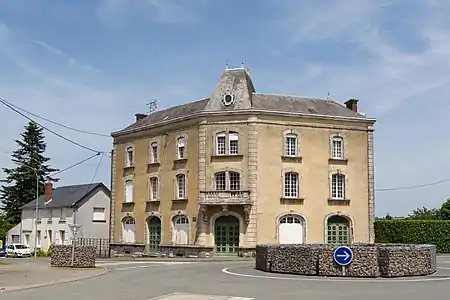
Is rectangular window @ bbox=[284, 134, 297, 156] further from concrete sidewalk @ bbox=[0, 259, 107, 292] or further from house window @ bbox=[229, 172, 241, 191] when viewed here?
concrete sidewalk @ bbox=[0, 259, 107, 292]

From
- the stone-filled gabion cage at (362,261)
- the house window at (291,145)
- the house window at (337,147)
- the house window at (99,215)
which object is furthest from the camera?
the house window at (99,215)

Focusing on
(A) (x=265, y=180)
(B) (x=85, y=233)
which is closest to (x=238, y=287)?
(A) (x=265, y=180)

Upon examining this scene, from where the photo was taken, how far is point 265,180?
43688mm

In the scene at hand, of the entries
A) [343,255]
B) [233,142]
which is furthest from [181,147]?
[343,255]

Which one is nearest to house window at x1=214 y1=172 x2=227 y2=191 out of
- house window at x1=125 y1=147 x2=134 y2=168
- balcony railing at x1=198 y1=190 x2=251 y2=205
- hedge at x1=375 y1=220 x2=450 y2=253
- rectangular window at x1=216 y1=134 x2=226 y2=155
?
balcony railing at x1=198 y1=190 x2=251 y2=205

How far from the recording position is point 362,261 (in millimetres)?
22781

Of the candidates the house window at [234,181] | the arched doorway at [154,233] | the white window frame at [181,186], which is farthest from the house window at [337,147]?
the arched doorway at [154,233]

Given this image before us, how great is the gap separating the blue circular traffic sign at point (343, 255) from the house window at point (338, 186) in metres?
22.5

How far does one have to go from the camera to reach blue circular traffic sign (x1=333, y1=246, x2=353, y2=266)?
74.9 feet

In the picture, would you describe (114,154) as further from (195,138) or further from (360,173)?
(360,173)

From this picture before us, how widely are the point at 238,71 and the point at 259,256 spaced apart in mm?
22180

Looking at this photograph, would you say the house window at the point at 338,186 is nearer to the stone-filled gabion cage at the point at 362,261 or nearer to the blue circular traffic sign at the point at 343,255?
the stone-filled gabion cage at the point at 362,261

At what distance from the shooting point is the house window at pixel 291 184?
1748 inches

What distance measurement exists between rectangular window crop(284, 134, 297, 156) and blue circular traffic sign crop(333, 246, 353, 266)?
21.8 meters
